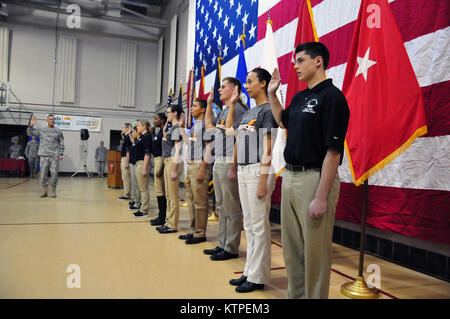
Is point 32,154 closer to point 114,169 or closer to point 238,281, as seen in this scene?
point 114,169

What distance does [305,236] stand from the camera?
128 cm

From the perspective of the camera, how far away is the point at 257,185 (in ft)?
6.05

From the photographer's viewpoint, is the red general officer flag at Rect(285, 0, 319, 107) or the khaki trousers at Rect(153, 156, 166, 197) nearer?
the red general officer flag at Rect(285, 0, 319, 107)

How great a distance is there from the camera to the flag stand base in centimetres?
177

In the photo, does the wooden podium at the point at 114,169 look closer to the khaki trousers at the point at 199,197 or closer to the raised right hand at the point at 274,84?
the khaki trousers at the point at 199,197

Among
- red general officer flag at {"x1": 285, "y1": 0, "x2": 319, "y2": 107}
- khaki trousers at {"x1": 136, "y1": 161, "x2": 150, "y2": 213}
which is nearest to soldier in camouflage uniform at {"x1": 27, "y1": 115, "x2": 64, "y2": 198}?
khaki trousers at {"x1": 136, "y1": 161, "x2": 150, "y2": 213}

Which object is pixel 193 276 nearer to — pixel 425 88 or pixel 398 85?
pixel 398 85

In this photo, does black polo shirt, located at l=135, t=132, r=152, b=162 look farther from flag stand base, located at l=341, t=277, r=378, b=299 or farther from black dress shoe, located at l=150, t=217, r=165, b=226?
flag stand base, located at l=341, t=277, r=378, b=299

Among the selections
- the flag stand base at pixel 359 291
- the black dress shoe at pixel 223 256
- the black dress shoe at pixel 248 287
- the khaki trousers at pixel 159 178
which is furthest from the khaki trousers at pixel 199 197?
the flag stand base at pixel 359 291

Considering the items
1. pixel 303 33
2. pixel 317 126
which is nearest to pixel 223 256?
pixel 317 126

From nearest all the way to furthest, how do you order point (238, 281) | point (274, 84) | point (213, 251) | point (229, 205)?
point (274, 84)
point (238, 281)
point (229, 205)
point (213, 251)

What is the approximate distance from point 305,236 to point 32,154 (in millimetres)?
10869

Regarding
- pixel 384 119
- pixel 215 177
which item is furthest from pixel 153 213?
pixel 384 119

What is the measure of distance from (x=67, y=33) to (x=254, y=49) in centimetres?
1029
